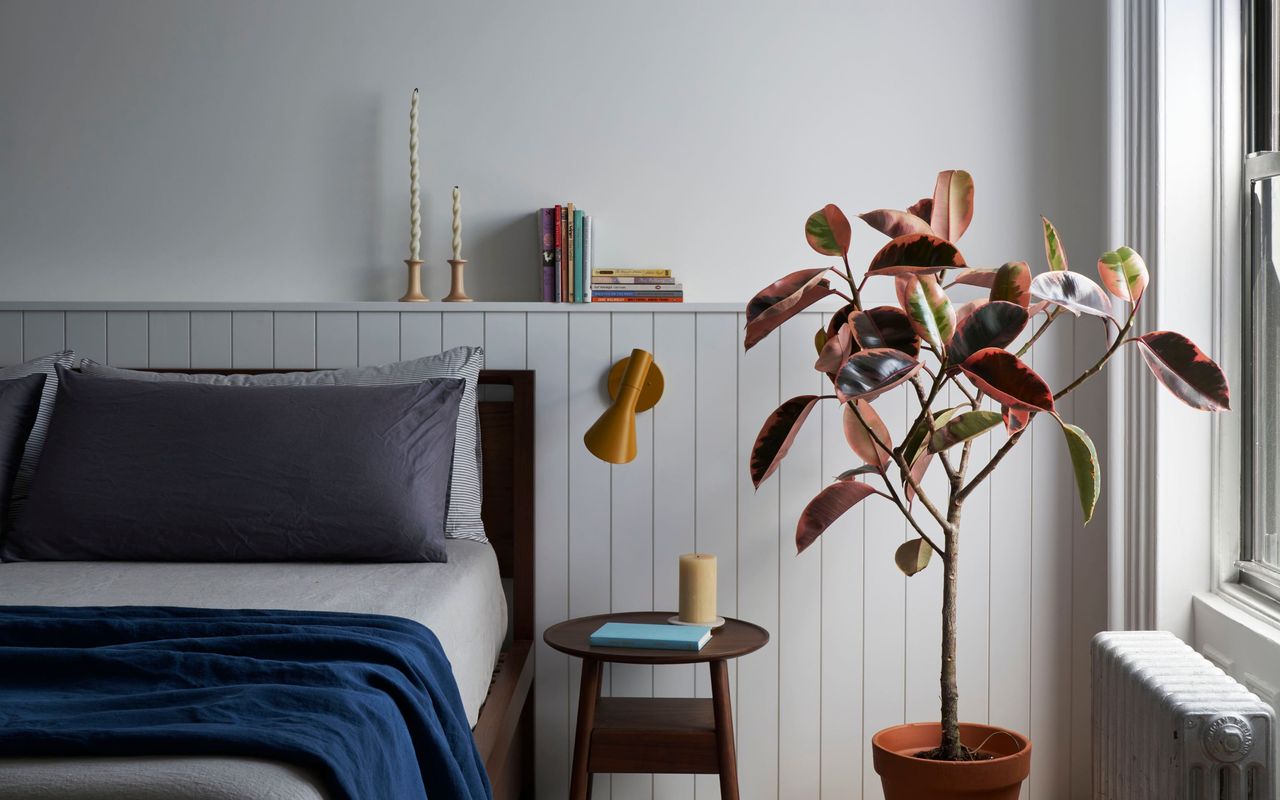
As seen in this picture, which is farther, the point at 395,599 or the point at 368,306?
the point at 368,306

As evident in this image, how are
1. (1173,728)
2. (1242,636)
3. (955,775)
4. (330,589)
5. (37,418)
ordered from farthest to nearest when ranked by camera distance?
1. (37,418)
2. (1242,636)
3. (955,775)
4. (330,589)
5. (1173,728)

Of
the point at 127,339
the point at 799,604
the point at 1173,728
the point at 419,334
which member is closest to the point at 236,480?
the point at 419,334

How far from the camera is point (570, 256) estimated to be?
8.66ft

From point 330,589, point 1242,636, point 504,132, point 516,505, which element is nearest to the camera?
point 330,589

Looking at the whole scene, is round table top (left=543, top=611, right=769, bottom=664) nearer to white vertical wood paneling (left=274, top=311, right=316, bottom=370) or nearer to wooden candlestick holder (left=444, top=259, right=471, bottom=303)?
wooden candlestick holder (left=444, top=259, right=471, bottom=303)

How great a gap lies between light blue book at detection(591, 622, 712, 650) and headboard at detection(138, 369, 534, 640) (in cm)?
38

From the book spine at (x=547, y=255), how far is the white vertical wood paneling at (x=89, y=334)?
1.09 meters

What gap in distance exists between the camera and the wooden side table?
2.19 meters

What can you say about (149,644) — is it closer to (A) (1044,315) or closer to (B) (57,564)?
(B) (57,564)

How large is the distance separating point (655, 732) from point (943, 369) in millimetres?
941

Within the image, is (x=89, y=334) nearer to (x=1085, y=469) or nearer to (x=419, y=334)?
(x=419, y=334)

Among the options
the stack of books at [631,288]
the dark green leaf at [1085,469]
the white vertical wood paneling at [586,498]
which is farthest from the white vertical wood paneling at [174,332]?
the dark green leaf at [1085,469]

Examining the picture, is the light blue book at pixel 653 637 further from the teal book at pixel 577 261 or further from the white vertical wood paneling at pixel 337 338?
the white vertical wood paneling at pixel 337 338

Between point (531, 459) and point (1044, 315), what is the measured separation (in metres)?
1.29
